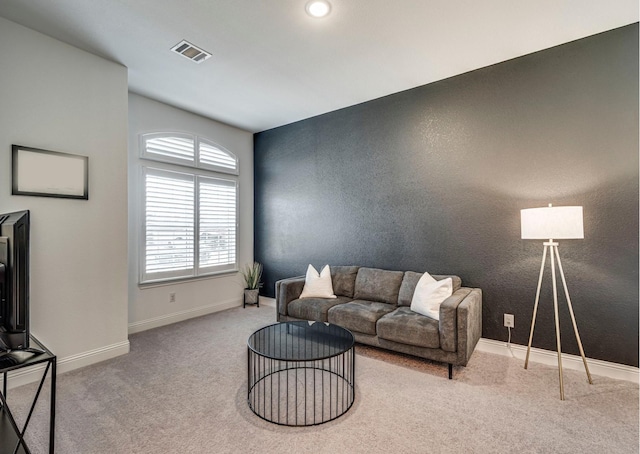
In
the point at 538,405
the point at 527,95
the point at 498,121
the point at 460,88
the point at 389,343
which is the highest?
the point at 460,88

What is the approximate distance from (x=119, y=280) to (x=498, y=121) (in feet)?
13.8

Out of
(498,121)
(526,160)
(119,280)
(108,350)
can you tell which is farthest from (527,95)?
(108,350)

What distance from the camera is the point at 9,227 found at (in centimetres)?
147

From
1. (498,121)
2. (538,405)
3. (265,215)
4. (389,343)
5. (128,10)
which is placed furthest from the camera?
(265,215)

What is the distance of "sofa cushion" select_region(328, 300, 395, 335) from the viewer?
302cm

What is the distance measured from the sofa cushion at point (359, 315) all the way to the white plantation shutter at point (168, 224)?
2.30 m

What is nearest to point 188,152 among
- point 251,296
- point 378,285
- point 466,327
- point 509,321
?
point 251,296

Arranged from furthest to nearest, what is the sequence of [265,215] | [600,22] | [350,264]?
[265,215] → [350,264] → [600,22]

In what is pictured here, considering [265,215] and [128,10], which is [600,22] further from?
[265,215]

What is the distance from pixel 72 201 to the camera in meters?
2.82

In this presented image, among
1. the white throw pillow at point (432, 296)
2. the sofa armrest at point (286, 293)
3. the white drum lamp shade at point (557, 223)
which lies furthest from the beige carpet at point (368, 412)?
the white drum lamp shade at point (557, 223)

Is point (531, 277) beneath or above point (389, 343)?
above

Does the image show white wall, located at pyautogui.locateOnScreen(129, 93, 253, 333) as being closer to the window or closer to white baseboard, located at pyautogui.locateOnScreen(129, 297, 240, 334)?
white baseboard, located at pyautogui.locateOnScreen(129, 297, 240, 334)

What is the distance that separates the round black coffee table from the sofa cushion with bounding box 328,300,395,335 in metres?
0.35
